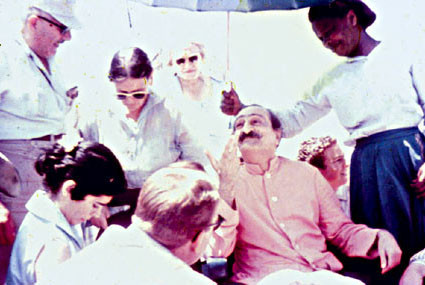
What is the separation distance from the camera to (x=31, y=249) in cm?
318

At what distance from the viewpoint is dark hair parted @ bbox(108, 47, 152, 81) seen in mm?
4020

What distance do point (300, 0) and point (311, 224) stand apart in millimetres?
1382

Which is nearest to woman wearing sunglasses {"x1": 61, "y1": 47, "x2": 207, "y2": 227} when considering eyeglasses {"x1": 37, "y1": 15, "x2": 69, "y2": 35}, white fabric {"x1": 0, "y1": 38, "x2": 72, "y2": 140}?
white fabric {"x1": 0, "y1": 38, "x2": 72, "y2": 140}

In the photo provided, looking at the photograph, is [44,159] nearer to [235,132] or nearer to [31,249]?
[31,249]

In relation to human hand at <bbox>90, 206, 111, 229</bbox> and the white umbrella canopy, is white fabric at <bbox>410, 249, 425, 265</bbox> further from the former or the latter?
human hand at <bbox>90, 206, 111, 229</bbox>

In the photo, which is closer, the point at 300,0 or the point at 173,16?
the point at 300,0

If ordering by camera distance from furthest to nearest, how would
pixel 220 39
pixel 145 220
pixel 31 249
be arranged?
pixel 220 39, pixel 31 249, pixel 145 220

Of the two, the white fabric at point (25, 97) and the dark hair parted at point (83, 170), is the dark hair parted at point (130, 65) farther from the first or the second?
the dark hair parted at point (83, 170)

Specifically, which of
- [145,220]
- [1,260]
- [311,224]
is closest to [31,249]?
[1,260]

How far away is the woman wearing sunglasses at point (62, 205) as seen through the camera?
317 centimetres

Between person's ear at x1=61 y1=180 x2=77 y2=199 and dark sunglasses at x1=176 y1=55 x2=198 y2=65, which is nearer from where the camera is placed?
person's ear at x1=61 y1=180 x2=77 y2=199

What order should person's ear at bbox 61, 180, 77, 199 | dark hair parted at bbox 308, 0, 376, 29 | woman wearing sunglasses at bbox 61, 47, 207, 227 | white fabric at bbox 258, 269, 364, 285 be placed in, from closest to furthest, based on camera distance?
white fabric at bbox 258, 269, 364, 285 < person's ear at bbox 61, 180, 77, 199 < woman wearing sunglasses at bbox 61, 47, 207, 227 < dark hair parted at bbox 308, 0, 376, 29

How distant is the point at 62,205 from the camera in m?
3.35

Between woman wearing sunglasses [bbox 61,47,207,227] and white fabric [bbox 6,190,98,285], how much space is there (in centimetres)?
81
